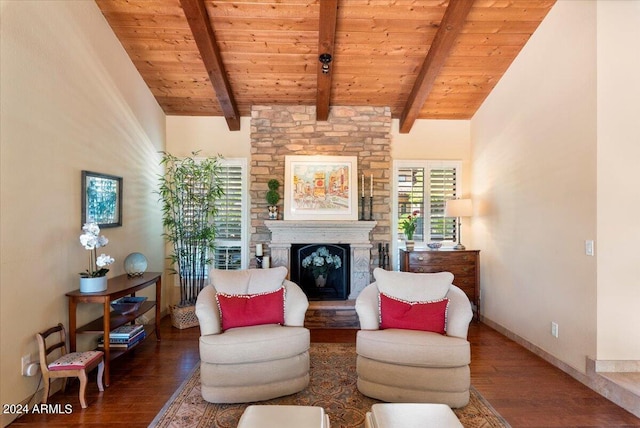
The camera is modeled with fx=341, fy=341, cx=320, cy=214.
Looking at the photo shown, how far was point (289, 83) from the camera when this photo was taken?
15.3ft

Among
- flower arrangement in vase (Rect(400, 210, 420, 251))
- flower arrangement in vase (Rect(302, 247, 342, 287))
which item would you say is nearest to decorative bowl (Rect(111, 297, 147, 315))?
flower arrangement in vase (Rect(302, 247, 342, 287))

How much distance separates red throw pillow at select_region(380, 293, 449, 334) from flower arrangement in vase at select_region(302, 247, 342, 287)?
82.5 inches

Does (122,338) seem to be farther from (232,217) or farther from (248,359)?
(232,217)

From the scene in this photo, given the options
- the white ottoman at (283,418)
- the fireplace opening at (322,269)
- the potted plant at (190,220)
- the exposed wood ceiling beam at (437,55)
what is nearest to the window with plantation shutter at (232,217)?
the potted plant at (190,220)

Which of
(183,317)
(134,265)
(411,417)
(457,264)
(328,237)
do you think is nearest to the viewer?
(411,417)

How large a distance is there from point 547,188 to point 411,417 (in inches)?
117

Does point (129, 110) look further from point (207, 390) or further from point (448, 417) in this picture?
point (448, 417)

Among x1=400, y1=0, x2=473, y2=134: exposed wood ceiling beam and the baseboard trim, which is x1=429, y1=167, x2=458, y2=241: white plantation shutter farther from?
the baseboard trim

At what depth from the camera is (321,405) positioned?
2.65 meters

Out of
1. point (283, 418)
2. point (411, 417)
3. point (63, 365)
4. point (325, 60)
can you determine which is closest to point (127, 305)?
point (63, 365)

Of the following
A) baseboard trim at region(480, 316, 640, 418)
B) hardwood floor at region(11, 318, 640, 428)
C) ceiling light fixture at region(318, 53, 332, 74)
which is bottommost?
hardwood floor at region(11, 318, 640, 428)

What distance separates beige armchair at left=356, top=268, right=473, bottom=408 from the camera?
8.43 ft

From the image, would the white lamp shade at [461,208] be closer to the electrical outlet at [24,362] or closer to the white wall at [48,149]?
the white wall at [48,149]

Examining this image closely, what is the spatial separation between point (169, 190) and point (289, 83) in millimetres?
2240
